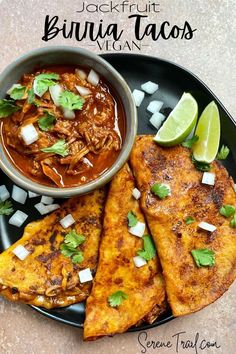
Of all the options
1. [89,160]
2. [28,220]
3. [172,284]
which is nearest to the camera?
[89,160]

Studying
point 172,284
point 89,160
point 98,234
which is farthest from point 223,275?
point 89,160

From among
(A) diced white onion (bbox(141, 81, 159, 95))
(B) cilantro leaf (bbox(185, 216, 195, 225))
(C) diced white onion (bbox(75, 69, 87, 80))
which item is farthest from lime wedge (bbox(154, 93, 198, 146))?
(C) diced white onion (bbox(75, 69, 87, 80))

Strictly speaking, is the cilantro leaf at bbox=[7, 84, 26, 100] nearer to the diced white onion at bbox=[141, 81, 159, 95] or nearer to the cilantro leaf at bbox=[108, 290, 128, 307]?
the diced white onion at bbox=[141, 81, 159, 95]

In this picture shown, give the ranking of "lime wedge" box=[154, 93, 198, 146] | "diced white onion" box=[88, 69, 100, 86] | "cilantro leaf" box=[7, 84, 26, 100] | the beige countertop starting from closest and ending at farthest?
"cilantro leaf" box=[7, 84, 26, 100] → "diced white onion" box=[88, 69, 100, 86] → "lime wedge" box=[154, 93, 198, 146] → the beige countertop

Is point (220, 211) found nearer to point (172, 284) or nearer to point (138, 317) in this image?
point (172, 284)

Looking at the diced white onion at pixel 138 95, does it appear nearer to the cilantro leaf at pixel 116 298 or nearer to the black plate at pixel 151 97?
the black plate at pixel 151 97
